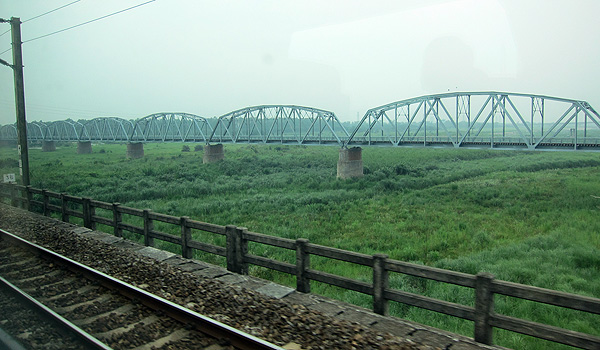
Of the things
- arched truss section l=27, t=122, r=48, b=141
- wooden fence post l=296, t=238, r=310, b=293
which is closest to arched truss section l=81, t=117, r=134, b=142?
arched truss section l=27, t=122, r=48, b=141

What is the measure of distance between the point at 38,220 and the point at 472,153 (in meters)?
75.1

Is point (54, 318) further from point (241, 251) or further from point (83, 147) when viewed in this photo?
point (83, 147)

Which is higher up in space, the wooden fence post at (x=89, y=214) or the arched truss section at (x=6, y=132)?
the arched truss section at (x=6, y=132)

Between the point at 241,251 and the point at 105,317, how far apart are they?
306cm

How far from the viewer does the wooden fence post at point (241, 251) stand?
362 inches

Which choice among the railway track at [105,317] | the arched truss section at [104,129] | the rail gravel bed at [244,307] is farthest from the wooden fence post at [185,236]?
the arched truss section at [104,129]

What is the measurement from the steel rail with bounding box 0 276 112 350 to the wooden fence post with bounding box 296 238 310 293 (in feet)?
11.6

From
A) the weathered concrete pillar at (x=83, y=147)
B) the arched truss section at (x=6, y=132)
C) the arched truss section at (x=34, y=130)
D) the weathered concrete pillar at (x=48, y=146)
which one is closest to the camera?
the arched truss section at (x=6, y=132)

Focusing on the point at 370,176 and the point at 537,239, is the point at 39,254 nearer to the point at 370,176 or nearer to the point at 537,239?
the point at 537,239

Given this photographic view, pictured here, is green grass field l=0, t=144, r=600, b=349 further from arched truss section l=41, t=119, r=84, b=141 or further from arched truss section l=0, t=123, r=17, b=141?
arched truss section l=41, t=119, r=84, b=141

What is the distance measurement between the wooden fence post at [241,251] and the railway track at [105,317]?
91.5 inches

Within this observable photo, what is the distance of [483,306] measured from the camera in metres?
5.93

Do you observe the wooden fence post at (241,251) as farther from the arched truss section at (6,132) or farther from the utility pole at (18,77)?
the arched truss section at (6,132)

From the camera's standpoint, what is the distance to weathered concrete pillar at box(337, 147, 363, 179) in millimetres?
49375
